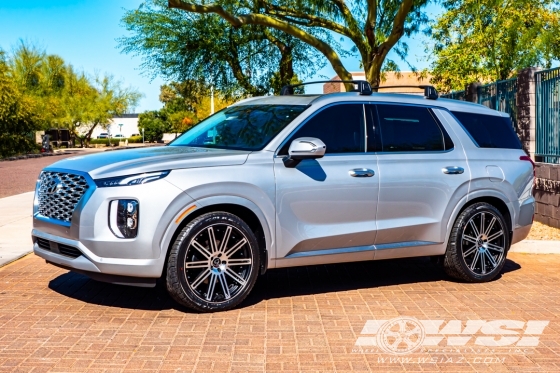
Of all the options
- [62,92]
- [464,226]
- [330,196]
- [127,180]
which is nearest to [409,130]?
[464,226]

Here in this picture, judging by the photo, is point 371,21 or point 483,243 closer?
point 483,243

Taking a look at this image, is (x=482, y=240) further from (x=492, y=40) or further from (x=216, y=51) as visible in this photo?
(x=492, y=40)

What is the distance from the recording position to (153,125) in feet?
334

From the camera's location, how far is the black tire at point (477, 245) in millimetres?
8016

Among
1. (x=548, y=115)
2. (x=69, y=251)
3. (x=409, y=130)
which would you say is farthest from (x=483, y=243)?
(x=548, y=115)

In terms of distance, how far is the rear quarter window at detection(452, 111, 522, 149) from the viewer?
Result: 845 cm

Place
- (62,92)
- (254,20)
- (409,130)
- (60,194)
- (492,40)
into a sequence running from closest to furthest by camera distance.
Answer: (60,194) → (409,130) → (254,20) → (492,40) → (62,92)

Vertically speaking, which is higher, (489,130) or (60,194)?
(489,130)

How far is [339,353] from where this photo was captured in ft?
18.3

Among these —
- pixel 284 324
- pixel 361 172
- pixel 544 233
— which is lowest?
pixel 544 233

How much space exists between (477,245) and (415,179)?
1138 mm

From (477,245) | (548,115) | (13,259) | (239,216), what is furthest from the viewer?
(548,115)

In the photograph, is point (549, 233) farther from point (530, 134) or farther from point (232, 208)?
point (232, 208)

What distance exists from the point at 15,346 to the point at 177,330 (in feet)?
4.02
